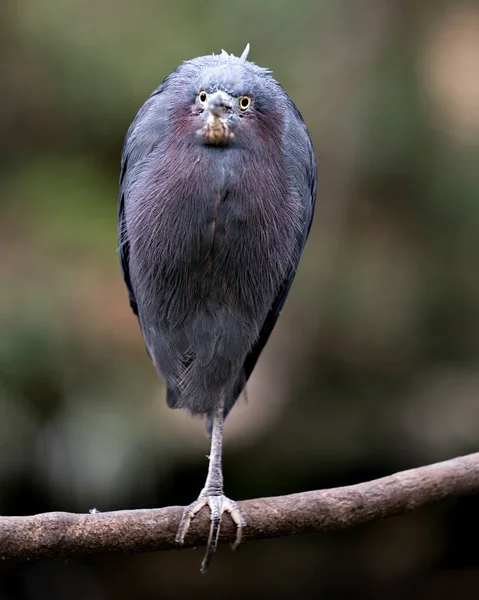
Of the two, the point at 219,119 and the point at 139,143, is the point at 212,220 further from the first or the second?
the point at 139,143

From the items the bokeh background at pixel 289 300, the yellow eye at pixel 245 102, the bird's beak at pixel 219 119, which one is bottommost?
the bokeh background at pixel 289 300

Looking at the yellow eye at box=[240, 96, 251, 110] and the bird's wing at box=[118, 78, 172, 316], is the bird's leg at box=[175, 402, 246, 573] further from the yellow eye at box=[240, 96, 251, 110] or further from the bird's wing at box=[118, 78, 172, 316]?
the yellow eye at box=[240, 96, 251, 110]

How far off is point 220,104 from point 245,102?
0.40 ft

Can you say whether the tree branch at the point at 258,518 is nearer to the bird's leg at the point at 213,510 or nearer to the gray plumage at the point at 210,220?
the bird's leg at the point at 213,510

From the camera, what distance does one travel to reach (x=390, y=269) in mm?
4957

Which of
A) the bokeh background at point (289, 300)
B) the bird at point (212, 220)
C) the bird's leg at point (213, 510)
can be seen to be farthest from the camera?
the bokeh background at point (289, 300)

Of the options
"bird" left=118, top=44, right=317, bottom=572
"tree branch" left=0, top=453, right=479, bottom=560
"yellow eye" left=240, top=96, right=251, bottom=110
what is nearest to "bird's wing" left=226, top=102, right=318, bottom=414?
"bird" left=118, top=44, right=317, bottom=572

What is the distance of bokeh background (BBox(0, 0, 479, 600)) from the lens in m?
4.48

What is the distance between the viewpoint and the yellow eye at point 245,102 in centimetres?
246

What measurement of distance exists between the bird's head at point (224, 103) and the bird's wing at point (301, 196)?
207 millimetres

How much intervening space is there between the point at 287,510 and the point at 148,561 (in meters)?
2.48

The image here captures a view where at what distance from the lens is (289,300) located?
15.6ft

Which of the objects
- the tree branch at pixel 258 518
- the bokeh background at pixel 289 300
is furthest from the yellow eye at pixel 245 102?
the bokeh background at pixel 289 300

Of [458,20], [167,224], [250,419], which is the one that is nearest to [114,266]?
[250,419]
